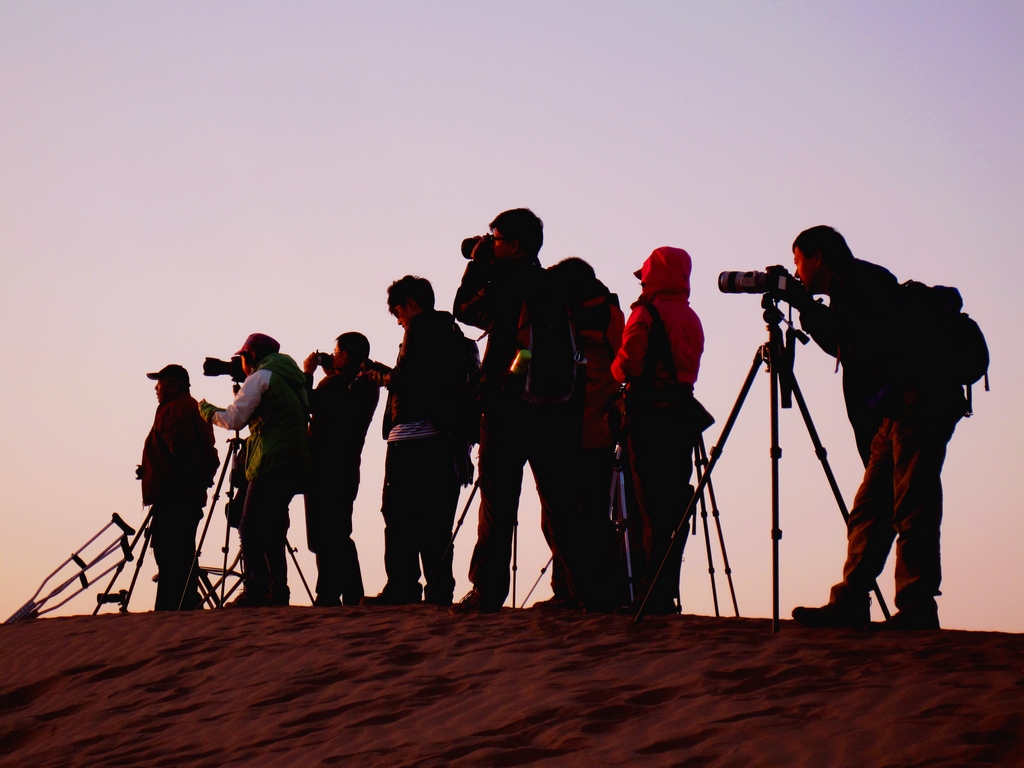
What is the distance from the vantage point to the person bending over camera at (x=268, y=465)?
8.35 metres

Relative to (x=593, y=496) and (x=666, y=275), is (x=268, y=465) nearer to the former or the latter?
(x=593, y=496)

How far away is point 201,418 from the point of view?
32.0 feet

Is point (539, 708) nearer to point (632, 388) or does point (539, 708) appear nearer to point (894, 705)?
point (894, 705)

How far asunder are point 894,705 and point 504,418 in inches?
112

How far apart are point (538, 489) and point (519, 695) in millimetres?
1821

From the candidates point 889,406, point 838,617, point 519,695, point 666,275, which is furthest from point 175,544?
point 889,406

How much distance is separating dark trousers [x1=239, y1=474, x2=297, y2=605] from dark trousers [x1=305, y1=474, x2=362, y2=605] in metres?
0.34

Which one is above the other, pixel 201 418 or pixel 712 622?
pixel 201 418

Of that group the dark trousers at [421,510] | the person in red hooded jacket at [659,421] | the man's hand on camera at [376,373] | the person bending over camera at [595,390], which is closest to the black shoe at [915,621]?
the person in red hooded jacket at [659,421]

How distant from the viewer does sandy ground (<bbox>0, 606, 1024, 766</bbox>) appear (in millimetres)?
4160

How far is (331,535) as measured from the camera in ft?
28.8

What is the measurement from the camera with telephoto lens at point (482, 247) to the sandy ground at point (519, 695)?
2.05 metres

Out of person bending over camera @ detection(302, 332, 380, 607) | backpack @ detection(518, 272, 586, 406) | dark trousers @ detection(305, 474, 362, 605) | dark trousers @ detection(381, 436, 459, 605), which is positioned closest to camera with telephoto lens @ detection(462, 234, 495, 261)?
backpack @ detection(518, 272, 586, 406)

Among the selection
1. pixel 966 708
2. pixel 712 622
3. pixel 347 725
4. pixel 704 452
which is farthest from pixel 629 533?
pixel 966 708
